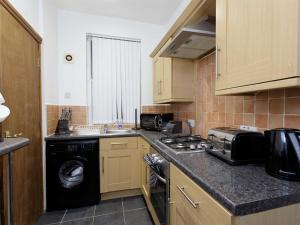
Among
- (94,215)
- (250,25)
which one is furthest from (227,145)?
(94,215)

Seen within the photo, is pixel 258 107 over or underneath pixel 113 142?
over

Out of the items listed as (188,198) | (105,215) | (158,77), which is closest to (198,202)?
(188,198)

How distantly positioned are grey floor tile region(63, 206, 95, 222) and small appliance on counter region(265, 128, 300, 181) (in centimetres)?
191

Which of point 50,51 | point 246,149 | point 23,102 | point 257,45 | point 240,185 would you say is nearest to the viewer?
point 240,185

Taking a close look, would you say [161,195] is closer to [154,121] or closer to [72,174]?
[154,121]

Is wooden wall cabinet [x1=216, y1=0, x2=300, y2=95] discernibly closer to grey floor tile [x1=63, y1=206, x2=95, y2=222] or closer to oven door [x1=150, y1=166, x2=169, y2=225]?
oven door [x1=150, y1=166, x2=169, y2=225]

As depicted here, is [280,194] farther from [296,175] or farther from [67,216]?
[67,216]

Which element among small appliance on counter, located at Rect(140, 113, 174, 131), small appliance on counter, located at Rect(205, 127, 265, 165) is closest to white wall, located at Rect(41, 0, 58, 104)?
small appliance on counter, located at Rect(140, 113, 174, 131)

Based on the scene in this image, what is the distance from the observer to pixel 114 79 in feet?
9.00

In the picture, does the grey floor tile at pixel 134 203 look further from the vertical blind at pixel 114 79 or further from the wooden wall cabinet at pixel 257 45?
the wooden wall cabinet at pixel 257 45

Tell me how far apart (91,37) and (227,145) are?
2.54 m

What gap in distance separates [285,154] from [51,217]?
2265 millimetres

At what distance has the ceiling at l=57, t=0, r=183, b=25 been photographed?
2287 millimetres

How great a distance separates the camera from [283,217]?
606 mm
